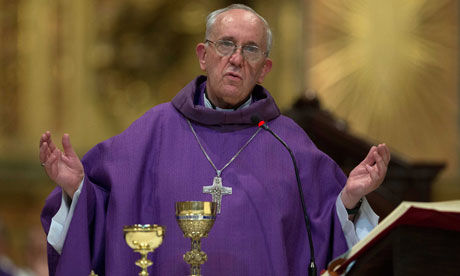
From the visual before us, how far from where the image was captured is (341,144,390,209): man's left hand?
3002 mm

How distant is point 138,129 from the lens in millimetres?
3604

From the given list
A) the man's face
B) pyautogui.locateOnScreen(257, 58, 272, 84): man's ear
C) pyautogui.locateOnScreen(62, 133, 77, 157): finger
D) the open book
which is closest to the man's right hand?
pyautogui.locateOnScreen(62, 133, 77, 157): finger

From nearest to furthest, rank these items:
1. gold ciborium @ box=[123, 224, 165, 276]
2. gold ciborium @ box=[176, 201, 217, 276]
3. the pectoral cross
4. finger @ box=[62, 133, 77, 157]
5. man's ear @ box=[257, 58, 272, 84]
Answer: gold ciborium @ box=[123, 224, 165, 276], gold ciborium @ box=[176, 201, 217, 276], finger @ box=[62, 133, 77, 157], the pectoral cross, man's ear @ box=[257, 58, 272, 84]

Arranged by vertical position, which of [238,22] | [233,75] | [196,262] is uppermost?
[238,22]

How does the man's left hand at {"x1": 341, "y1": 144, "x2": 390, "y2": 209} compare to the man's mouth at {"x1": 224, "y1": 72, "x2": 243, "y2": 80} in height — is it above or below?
below

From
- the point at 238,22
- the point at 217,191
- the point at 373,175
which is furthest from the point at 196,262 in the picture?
the point at 238,22

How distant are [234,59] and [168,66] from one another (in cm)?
543

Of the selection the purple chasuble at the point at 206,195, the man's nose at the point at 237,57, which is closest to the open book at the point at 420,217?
the purple chasuble at the point at 206,195

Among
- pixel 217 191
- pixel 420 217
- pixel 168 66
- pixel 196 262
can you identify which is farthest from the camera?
pixel 168 66

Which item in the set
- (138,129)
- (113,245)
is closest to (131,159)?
(138,129)

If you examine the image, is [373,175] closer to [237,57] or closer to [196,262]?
[196,262]

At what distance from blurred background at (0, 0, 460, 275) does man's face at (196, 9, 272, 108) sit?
4.96m

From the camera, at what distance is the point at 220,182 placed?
3402mm

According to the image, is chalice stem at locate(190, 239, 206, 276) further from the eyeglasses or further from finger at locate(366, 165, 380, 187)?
the eyeglasses
